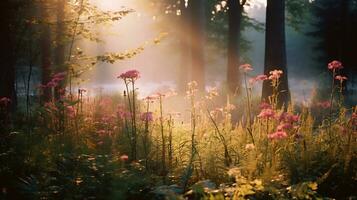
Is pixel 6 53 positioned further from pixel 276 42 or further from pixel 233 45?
pixel 233 45

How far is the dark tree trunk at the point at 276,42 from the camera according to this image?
1080 centimetres

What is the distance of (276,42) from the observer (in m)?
11.1

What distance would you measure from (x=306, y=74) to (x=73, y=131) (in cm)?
5293

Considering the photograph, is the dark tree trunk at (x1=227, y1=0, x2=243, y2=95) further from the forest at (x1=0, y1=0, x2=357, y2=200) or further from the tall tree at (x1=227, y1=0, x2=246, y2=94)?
the forest at (x1=0, y1=0, x2=357, y2=200)

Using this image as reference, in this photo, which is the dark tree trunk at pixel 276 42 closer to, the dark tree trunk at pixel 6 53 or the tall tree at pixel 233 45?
the dark tree trunk at pixel 6 53

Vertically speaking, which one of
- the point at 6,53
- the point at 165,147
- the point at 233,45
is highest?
the point at 233,45

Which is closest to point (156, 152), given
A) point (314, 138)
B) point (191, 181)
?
point (191, 181)

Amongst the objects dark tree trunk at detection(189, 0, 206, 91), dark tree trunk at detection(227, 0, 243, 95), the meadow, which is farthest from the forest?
dark tree trunk at detection(227, 0, 243, 95)

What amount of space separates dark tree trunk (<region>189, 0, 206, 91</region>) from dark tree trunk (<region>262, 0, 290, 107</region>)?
419 centimetres

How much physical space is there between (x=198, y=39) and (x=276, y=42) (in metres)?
4.44

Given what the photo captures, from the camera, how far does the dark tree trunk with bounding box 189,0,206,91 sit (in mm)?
14820

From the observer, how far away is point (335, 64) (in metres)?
5.36

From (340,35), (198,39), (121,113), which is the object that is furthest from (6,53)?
(340,35)

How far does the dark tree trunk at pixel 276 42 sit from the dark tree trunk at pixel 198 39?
4194 mm
